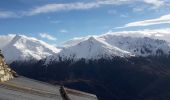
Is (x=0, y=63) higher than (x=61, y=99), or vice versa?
(x=0, y=63)

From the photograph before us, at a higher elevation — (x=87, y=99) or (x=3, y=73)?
(x=3, y=73)

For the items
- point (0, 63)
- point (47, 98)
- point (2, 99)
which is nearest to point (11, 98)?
point (2, 99)

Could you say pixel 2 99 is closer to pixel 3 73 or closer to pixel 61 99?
pixel 61 99

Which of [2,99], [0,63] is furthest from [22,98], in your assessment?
[0,63]

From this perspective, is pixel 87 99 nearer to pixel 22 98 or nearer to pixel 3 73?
pixel 3 73

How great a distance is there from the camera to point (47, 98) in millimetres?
21172

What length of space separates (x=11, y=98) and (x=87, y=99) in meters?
9.35

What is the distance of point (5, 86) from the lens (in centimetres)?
2125

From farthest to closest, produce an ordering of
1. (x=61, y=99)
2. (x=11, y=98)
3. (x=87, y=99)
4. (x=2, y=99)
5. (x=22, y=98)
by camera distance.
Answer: (x=87, y=99) → (x=61, y=99) → (x=22, y=98) → (x=11, y=98) → (x=2, y=99)

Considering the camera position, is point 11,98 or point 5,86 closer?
point 11,98

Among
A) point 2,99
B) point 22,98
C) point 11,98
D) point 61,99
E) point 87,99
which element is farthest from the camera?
point 87,99

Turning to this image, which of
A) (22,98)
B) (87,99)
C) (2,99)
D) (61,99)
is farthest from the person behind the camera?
(87,99)

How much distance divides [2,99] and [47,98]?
17.9 ft

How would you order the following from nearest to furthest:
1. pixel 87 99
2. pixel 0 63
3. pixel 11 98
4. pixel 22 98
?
pixel 11 98 → pixel 22 98 → pixel 0 63 → pixel 87 99
